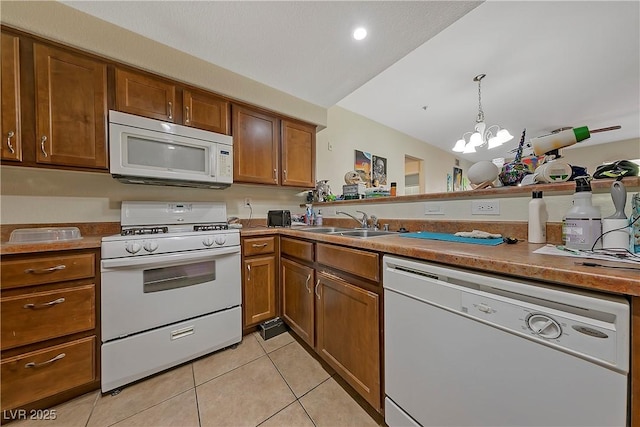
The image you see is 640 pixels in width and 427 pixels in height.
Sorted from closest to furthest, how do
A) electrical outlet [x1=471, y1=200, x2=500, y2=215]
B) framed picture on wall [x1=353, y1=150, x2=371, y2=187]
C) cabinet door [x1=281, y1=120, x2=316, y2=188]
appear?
electrical outlet [x1=471, y1=200, x2=500, y2=215], cabinet door [x1=281, y1=120, x2=316, y2=188], framed picture on wall [x1=353, y1=150, x2=371, y2=187]

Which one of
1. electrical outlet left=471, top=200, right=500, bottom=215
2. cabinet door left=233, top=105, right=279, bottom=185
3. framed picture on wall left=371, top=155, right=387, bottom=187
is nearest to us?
electrical outlet left=471, top=200, right=500, bottom=215

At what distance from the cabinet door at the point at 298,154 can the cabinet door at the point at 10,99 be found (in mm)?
1734

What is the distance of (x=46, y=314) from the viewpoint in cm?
114

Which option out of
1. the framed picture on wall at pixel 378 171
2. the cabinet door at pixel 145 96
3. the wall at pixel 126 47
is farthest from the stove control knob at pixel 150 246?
the framed picture on wall at pixel 378 171

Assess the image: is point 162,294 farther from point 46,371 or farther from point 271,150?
point 271,150

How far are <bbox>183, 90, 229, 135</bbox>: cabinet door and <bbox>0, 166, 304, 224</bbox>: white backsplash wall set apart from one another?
0.62 m

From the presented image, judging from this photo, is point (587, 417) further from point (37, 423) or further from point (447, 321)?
point (37, 423)

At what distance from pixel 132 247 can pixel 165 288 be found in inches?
13.1

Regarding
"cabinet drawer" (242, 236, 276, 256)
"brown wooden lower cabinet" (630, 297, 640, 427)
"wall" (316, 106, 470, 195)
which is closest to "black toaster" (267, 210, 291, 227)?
"cabinet drawer" (242, 236, 276, 256)

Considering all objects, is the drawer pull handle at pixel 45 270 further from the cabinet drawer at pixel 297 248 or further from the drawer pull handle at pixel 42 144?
the cabinet drawer at pixel 297 248

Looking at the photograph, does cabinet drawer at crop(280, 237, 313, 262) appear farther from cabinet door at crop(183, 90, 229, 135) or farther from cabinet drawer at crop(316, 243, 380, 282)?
cabinet door at crop(183, 90, 229, 135)

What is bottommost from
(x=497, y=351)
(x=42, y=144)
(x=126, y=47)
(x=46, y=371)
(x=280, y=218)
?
(x=46, y=371)

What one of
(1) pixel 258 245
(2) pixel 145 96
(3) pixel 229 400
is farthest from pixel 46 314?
(2) pixel 145 96

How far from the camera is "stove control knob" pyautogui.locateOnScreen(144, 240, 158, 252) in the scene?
1.34 m
